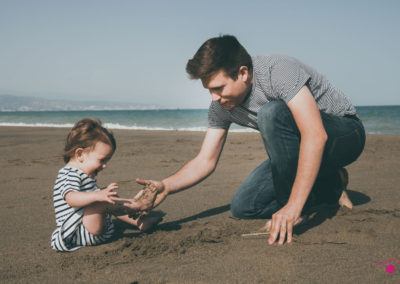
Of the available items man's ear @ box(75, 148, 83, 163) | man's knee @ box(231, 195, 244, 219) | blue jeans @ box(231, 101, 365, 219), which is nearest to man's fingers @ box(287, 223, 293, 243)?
blue jeans @ box(231, 101, 365, 219)

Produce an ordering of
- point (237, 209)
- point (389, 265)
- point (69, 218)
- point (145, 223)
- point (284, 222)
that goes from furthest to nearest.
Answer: point (237, 209) < point (145, 223) < point (69, 218) < point (284, 222) < point (389, 265)

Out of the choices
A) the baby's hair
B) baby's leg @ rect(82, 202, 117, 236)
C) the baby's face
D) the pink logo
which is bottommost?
baby's leg @ rect(82, 202, 117, 236)

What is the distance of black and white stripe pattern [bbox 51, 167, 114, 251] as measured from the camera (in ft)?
6.97

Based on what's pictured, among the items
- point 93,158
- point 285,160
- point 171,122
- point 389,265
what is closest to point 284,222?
point 285,160

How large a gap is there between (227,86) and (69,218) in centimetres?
121

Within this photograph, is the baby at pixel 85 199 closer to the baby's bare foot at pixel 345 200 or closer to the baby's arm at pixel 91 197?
the baby's arm at pixel 91 197

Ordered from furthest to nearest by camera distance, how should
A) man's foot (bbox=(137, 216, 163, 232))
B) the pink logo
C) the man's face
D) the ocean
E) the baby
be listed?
1. the ocean
2. man's foot (bbox=(137, 216, 163, 232))
3. the man's face
4. the baby
5. the pink logo

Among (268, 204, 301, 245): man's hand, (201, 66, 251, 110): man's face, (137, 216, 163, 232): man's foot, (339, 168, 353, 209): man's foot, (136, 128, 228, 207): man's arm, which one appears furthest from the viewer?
(339, 168, 353, 209): man's foot

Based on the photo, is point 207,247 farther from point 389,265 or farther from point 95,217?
point 389,265

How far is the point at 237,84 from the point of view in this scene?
2273 millimetres

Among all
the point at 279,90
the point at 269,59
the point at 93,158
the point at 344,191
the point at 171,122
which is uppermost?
the point at 269,59

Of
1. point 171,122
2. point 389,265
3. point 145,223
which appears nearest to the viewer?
point 389,265

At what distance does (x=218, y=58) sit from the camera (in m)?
2.16

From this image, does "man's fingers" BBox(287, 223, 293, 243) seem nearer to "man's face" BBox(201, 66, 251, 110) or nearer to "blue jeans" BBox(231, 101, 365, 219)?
"blue jeans" BBox(231, 101, 365, 219)
